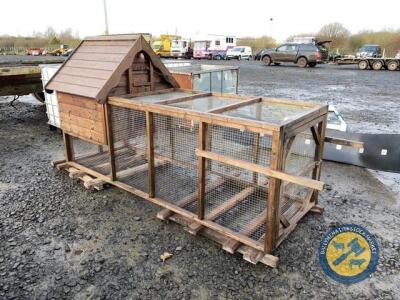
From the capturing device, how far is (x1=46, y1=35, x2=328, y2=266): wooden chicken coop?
345 cm

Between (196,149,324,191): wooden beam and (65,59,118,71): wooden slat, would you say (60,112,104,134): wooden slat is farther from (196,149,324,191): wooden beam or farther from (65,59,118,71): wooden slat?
(196,149,324,191): wooden beam

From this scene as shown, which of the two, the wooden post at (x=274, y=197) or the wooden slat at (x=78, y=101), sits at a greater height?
the wooden slat at (x=78, y=101)

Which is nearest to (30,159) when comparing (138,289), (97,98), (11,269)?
(97,98)

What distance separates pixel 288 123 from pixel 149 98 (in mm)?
2122

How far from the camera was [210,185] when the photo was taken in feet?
14.2

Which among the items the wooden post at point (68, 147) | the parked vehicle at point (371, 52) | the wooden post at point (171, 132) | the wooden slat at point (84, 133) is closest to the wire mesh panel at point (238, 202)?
the wooden post at point (171, 132)

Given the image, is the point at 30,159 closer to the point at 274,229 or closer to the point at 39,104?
the point at 274,229

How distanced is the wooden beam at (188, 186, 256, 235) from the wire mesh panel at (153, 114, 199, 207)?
445 millimetres

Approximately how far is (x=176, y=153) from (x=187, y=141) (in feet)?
0.96

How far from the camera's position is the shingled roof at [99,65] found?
4.15m

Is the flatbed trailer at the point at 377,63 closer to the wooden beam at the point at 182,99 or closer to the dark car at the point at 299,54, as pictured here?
the dark car at the point at 299,54

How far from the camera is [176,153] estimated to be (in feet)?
14.8

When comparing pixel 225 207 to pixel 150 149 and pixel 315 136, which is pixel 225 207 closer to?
pixel 150 149

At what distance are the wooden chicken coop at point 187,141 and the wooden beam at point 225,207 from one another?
1 centimetres
